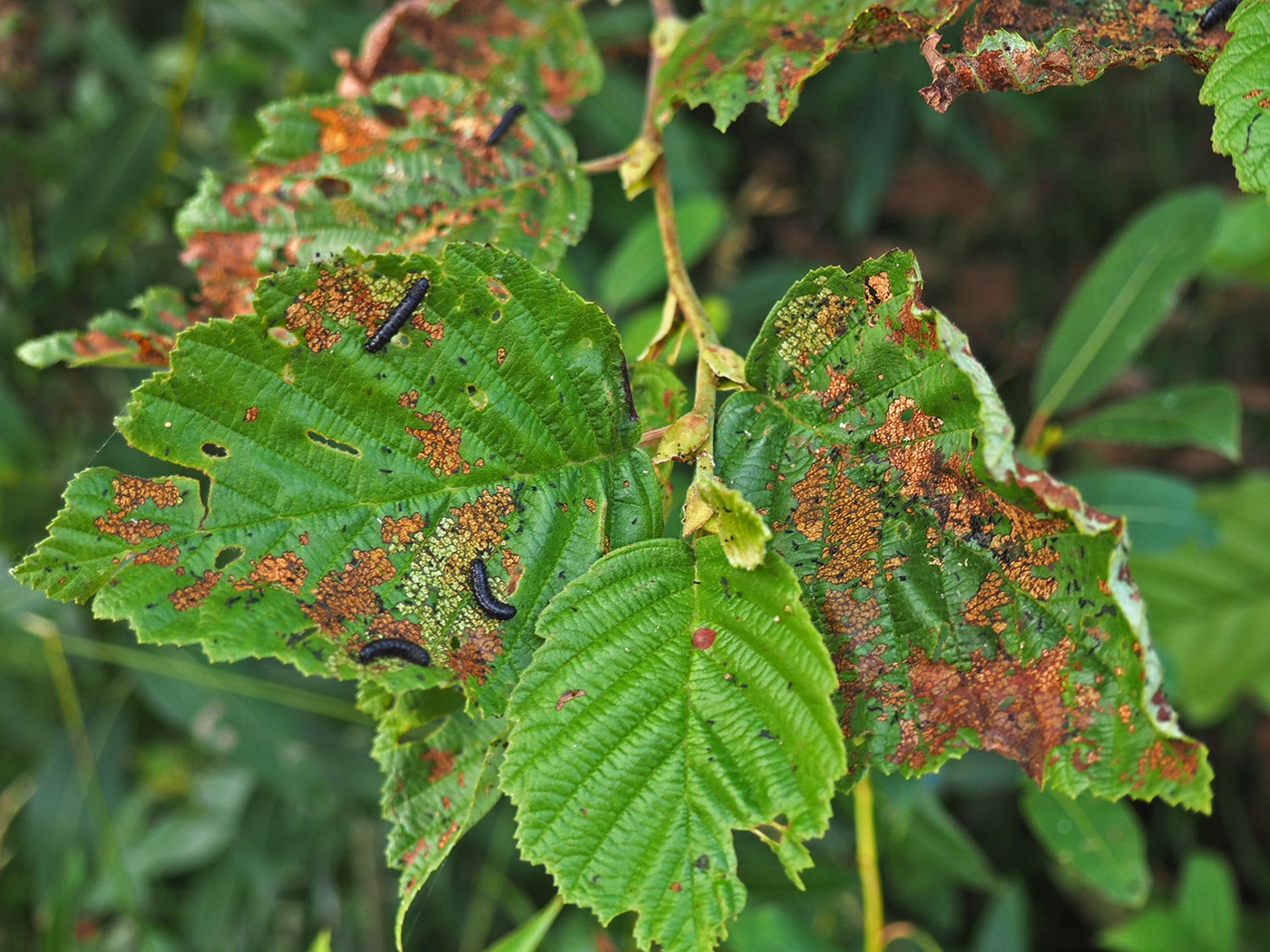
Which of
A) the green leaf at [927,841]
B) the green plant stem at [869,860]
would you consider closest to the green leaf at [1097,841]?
the green leaf at [927,841]

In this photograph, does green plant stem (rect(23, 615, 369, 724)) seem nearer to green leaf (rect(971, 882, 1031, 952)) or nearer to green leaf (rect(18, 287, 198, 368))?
green leaf (rect(18, 287, 198, 368))

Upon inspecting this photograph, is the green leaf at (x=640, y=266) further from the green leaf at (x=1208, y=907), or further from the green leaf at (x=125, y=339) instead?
the green leaf at (x=1208, y=907)

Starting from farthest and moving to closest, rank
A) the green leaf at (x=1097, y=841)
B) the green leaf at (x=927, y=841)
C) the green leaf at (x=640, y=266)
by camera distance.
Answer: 1. the green leaf at (x=640, y=266)
2. the green leaf at (x=927, y=841)
3. the green leaf at (x=1097, y=841)

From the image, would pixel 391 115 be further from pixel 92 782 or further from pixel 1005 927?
pixel 1005 927

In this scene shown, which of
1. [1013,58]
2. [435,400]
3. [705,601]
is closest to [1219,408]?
[1013,58]

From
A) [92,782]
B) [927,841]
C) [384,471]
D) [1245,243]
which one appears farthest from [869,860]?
[1245,243]
